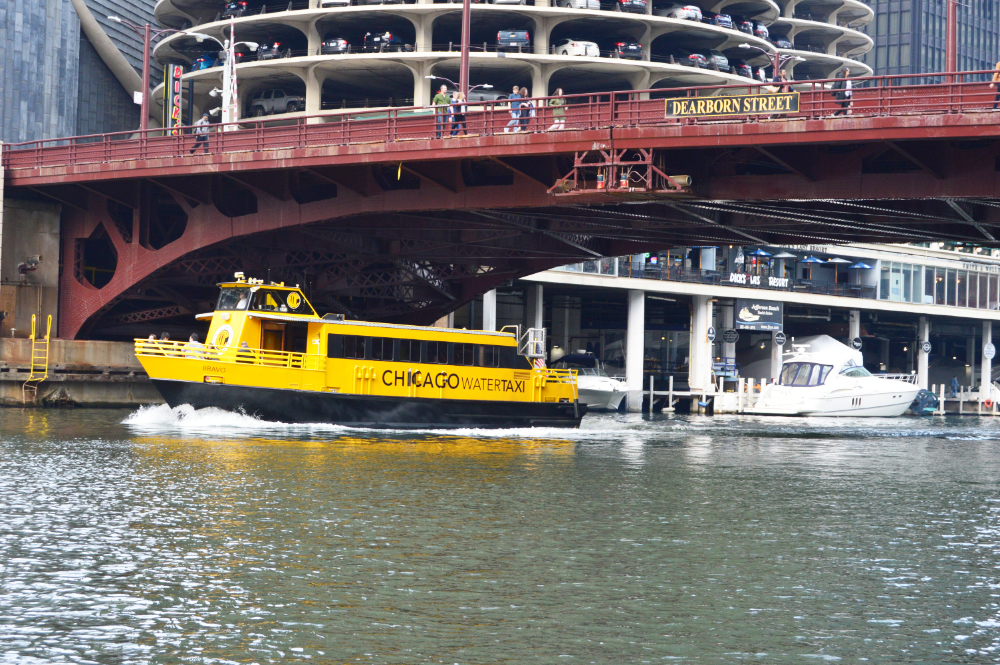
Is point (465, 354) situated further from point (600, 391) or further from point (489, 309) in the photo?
point (600, 391)

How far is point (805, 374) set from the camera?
66.4 m

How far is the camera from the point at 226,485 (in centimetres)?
2388

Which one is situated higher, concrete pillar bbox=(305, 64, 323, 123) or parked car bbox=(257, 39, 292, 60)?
parked car bbox=(257, 39, 292, 60)

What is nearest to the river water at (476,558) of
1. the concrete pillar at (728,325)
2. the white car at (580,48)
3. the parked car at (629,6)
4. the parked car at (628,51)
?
the white car at (580,48)

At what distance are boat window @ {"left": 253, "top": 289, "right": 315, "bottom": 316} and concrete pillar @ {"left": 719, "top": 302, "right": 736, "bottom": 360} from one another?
140 feet

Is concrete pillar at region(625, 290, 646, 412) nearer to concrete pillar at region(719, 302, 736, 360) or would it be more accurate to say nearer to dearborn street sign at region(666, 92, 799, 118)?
concrete pillar at region(719, 302, 736, 360)

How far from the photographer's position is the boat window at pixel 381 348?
4025cm

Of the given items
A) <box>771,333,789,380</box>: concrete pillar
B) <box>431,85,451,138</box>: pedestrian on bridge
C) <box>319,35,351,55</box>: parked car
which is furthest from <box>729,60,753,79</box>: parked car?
<box>431,85,451,138</box>: pedestrian on bridge

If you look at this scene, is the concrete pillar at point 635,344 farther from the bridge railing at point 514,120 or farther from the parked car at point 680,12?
the bridge railing at point 514,120

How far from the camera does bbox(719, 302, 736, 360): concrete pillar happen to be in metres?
77.6

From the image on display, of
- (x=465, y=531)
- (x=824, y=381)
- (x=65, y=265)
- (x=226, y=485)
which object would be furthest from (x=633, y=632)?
(x=824, y=381)

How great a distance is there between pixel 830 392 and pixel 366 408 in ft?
112

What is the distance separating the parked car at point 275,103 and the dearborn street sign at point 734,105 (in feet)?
145

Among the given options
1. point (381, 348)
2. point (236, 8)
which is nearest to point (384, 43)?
point (236, 8)
